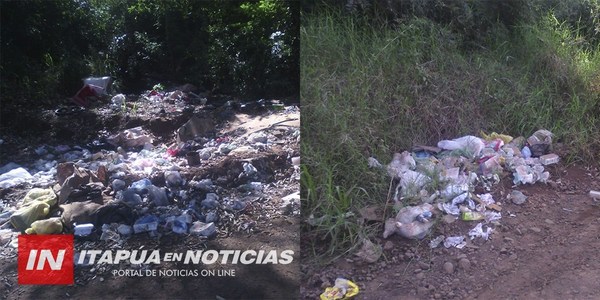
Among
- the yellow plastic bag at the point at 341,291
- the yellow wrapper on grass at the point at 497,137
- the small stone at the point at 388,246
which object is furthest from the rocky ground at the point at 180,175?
the yellow wrapper on grass at the point at 497,137

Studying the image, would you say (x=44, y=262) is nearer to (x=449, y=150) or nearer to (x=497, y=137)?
(x=449, y=150)

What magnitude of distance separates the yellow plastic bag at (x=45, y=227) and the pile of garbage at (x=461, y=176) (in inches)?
76.4

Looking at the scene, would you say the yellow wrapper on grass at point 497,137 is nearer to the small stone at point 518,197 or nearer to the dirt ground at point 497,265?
the small stone at point 518,197

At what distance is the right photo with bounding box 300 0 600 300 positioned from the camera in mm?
3752

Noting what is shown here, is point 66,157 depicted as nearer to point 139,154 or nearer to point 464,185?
point 139,154

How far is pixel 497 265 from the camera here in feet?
12.4

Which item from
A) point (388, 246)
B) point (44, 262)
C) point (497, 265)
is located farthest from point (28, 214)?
point (497, 265)

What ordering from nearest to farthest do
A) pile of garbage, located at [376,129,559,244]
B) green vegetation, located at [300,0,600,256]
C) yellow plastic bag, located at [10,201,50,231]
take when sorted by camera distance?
yellow plastic bag, located at [10,201,50,231] → pile of garbage, located at [376,129,559,244] → green vegetation, located at [300,0,600,256]

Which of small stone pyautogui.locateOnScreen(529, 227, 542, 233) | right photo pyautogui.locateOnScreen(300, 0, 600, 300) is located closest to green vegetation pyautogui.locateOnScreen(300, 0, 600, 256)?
right photo pyautogui.locateOnScreen(300, 0, 600, 300)

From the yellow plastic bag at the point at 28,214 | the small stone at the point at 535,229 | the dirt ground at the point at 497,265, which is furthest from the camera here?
the small stone at the point at 535,229

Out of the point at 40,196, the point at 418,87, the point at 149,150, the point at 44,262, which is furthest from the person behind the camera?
the point at 418,87

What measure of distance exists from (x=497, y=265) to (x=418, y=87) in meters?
1.93

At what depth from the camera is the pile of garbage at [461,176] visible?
159 inches

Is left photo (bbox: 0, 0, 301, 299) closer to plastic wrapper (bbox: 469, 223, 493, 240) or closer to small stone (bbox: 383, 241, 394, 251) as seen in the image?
small stone (bbox: 383, 241, 394, 251)
